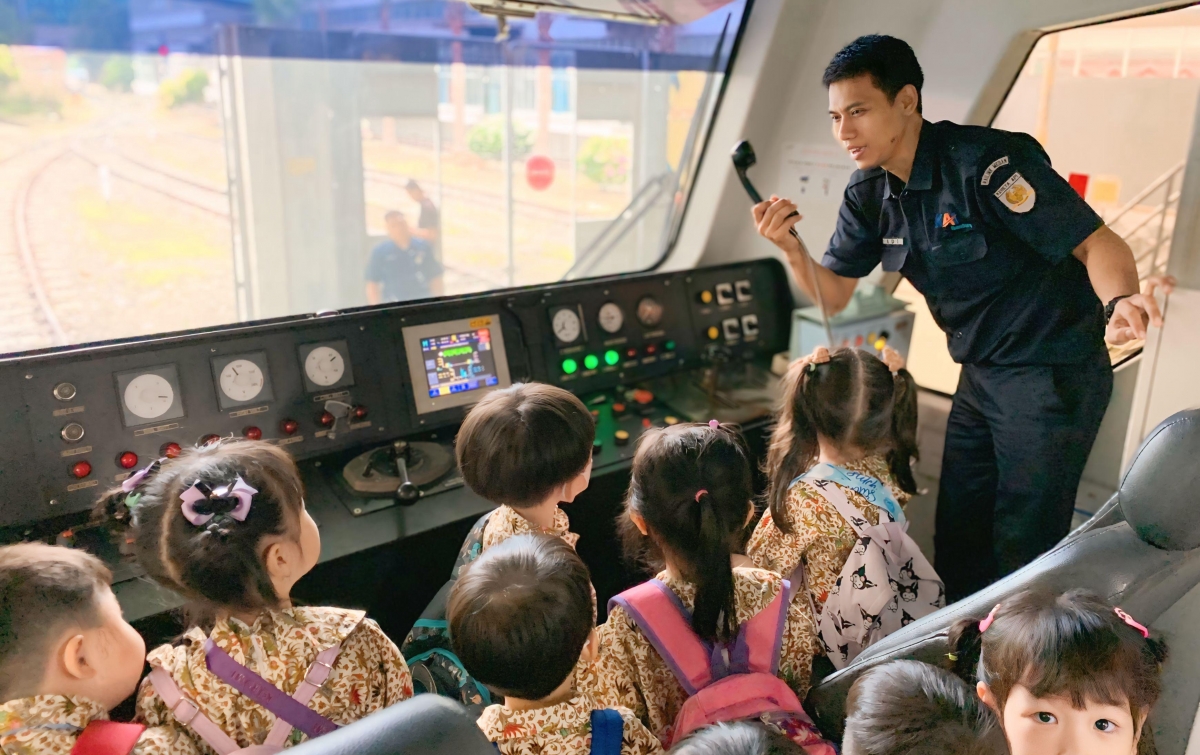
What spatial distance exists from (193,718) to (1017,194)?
1.60 meters

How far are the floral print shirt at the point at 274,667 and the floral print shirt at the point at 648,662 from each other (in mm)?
303

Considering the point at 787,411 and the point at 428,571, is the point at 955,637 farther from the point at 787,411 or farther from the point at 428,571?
the point at 428,571

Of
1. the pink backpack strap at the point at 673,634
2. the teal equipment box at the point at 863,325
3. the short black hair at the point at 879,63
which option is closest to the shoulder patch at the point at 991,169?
the short black hair at the point at 879,63

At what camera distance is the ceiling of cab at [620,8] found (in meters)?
1.96

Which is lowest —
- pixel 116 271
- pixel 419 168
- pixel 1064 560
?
pixel 1064 560

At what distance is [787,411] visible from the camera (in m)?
1.57

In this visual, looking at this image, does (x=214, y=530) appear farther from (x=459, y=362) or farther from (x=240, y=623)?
(x=459, y=362)

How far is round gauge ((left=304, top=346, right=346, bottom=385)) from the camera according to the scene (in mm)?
1758

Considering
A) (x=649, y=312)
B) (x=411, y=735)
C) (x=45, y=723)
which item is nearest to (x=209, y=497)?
(x=45, y=723)

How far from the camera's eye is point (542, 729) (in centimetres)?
93

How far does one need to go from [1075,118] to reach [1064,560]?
7.71 feet

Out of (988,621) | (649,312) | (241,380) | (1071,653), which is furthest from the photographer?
(649,312)

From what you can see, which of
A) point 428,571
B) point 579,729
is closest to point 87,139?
point 428,571

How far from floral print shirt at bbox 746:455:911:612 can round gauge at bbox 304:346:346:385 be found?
96 centimetres
